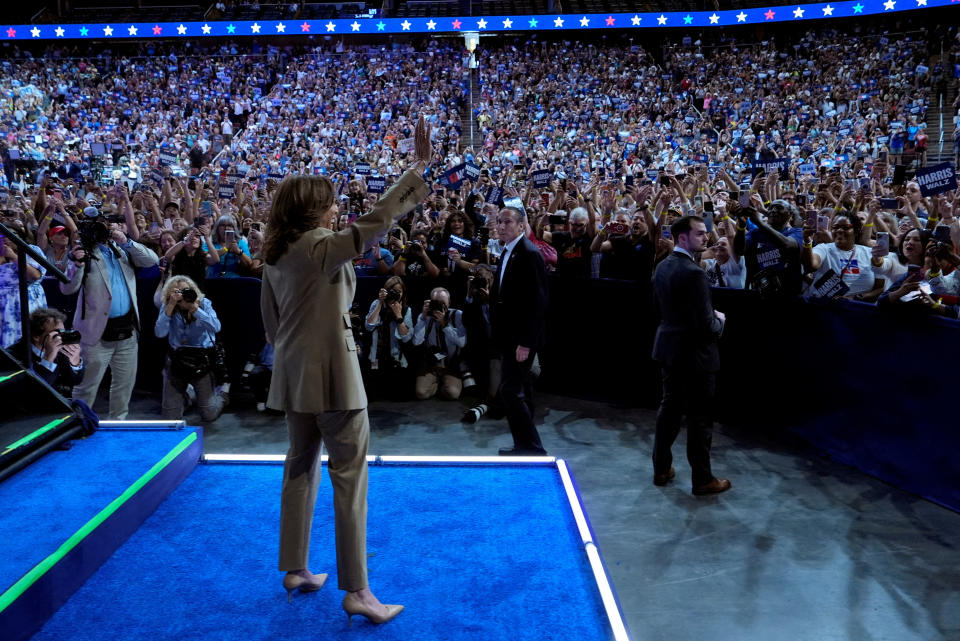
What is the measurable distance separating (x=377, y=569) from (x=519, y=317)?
2.20 metres

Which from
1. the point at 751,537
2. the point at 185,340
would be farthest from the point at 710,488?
the point at 185,340

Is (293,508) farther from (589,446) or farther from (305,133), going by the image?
(305,133)

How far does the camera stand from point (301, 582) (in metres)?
3.30

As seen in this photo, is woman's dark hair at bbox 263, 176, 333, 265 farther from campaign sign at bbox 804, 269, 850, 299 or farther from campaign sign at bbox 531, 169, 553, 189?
campaign sign at bbox 531, 169, 553, 189

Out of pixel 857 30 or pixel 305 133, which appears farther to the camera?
pixel 857 30

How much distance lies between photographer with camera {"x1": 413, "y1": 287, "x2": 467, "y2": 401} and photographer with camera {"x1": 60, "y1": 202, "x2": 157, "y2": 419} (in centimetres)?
270

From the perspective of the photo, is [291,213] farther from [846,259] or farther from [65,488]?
[846,259]

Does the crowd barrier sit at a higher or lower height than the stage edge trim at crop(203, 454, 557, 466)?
higher

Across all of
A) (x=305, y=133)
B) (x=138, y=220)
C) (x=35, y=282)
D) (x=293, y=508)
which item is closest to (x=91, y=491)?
(x=293, y=508)

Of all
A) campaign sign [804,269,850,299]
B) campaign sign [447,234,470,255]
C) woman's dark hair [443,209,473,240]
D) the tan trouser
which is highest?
woman's dark hair [443,209,473,240]

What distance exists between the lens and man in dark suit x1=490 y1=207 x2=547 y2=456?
5230 mm

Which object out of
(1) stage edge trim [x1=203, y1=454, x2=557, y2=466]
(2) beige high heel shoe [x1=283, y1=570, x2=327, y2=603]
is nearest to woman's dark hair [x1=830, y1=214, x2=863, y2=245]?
(1) stage edge trim [x1=203, y1=454, x2=557, y2=466]

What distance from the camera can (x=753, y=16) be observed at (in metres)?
25.8

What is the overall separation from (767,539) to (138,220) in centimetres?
831
